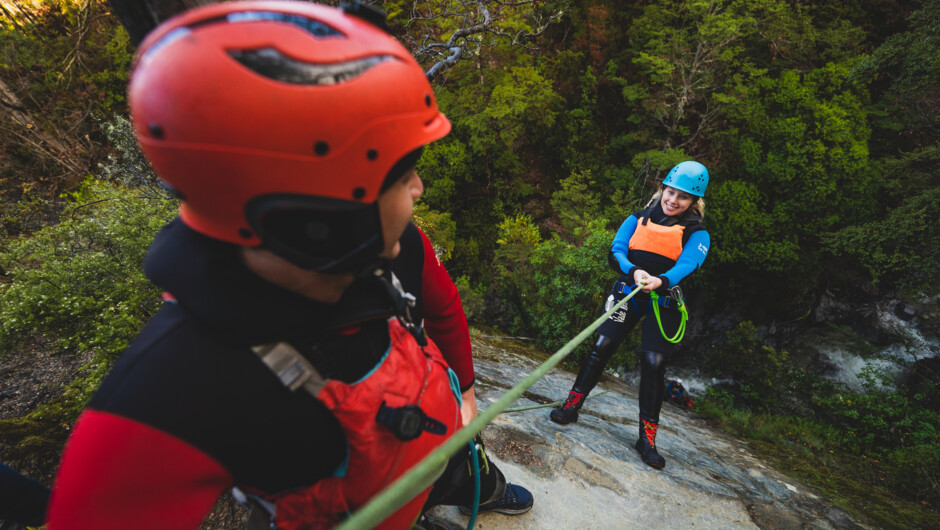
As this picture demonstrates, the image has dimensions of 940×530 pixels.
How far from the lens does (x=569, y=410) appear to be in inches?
129

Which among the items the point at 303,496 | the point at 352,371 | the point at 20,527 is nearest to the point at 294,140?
the point at 352,371

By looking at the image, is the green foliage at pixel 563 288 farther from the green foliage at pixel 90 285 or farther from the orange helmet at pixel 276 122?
→ the orange helmet at pixel 276 122

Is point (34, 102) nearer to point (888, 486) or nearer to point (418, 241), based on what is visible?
point (418, 241)

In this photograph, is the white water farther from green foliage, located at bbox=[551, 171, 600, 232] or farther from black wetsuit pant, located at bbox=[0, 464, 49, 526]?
black wetsuit pant, located at bbox=[0, 464, 49, 526]

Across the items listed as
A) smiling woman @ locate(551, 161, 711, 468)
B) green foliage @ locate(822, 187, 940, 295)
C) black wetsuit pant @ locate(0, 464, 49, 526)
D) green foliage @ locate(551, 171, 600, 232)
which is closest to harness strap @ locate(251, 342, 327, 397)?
black wetsuit pant @ locate(0, 464, 49, 526)

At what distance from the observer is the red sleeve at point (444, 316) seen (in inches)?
55.7

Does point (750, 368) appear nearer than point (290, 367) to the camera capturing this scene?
No

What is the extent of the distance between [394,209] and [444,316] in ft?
2.31

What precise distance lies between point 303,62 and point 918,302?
15.6 m

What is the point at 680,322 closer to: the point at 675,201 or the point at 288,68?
the point at 675,201

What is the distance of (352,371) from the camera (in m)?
0.89

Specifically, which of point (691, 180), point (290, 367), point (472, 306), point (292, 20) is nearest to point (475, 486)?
point (290, 367)

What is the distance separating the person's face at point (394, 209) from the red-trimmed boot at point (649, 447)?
297 cm

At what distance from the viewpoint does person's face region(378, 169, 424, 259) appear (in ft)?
2.86
